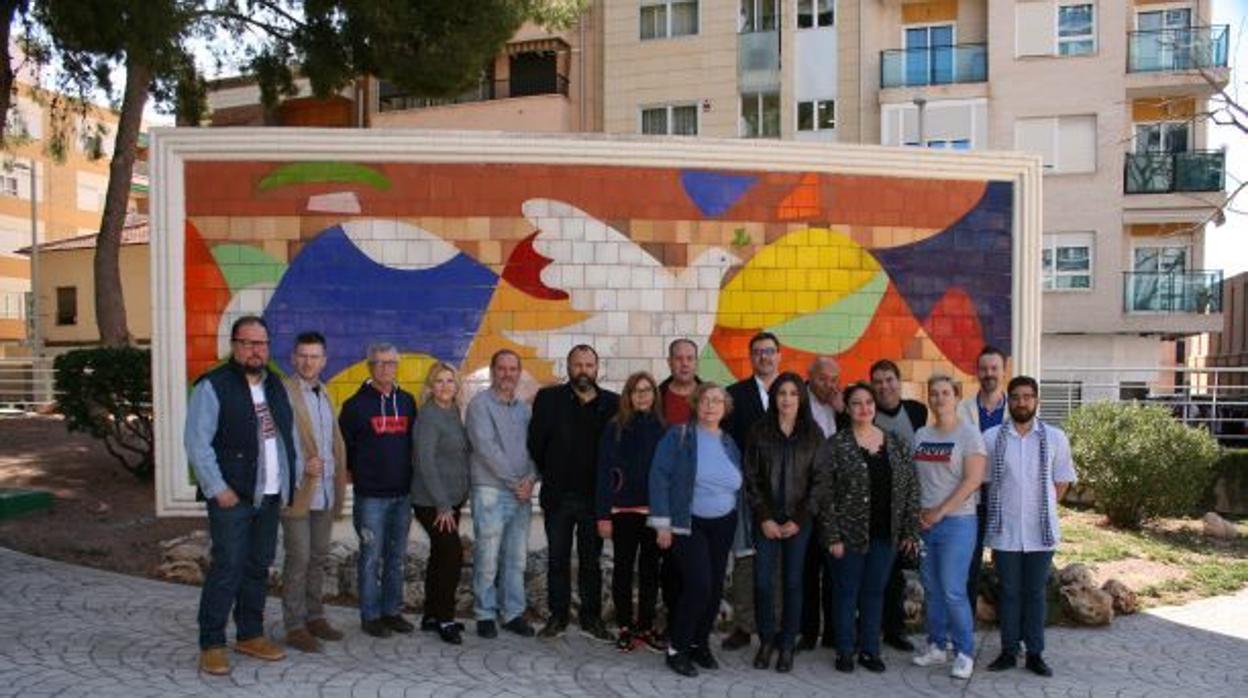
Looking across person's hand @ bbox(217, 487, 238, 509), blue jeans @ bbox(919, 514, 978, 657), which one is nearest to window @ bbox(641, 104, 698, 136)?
blue jeans @ bbox(919, 514, 978, 657)

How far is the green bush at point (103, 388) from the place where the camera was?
10.5 metres

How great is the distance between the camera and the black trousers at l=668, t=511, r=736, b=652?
5961 millimetres

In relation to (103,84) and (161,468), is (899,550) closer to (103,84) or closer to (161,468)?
(161,468)

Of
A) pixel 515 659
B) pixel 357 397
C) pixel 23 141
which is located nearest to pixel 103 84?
pixel 23 141

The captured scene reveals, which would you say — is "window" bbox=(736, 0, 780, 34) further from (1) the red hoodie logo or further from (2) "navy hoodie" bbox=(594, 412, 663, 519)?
(1) the red hoodie logo

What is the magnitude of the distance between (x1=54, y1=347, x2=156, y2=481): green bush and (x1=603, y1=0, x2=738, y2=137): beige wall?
1762cm

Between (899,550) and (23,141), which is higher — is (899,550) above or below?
below

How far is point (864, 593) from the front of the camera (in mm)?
6137

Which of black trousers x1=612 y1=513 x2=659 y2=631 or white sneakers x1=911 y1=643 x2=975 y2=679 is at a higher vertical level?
black trousers x1=612 y1=513 x2=659 y2=631

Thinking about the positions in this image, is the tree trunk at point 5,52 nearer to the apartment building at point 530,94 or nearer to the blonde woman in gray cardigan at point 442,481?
the blonde woman in gray cardigan at point 442,481

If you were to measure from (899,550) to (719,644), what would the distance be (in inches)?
51.7

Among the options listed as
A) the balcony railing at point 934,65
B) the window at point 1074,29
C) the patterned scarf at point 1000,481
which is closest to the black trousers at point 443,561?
the patterned scarf at point 1000,481

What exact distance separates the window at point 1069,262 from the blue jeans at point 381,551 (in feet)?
71.8

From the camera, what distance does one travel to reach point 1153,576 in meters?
9.09
